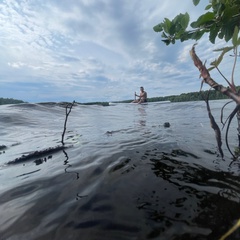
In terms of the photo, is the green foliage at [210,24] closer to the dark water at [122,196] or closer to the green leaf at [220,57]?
the green leaf at [220,57]

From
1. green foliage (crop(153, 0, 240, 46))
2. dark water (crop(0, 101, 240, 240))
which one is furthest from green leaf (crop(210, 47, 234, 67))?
dark water (crop(0, 101, 240, 240))

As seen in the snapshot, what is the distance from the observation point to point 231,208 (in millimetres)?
2178

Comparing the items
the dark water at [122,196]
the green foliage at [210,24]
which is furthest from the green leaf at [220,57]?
the dark water at [122,196]

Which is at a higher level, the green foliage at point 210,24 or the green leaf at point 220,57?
the green foliage at point 210,24

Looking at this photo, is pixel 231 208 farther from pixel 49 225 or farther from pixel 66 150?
pixel 66 150

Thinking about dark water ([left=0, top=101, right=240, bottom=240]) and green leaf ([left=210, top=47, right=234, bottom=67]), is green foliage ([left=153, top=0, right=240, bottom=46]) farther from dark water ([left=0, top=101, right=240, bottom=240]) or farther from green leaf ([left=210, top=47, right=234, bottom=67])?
dark water ([left=0, top=101, right=240, bottom=240])

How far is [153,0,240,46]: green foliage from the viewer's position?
2.10m

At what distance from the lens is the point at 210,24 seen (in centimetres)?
226

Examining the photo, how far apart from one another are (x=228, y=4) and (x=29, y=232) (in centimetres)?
320

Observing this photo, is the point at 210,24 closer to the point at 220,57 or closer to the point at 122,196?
the point at 220,57

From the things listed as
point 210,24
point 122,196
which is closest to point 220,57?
point 210,24

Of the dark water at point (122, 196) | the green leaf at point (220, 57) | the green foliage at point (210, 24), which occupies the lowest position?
the dark water at point (122, 196)

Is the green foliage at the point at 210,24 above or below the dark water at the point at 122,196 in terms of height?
above

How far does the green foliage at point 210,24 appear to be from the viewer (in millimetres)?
2104
